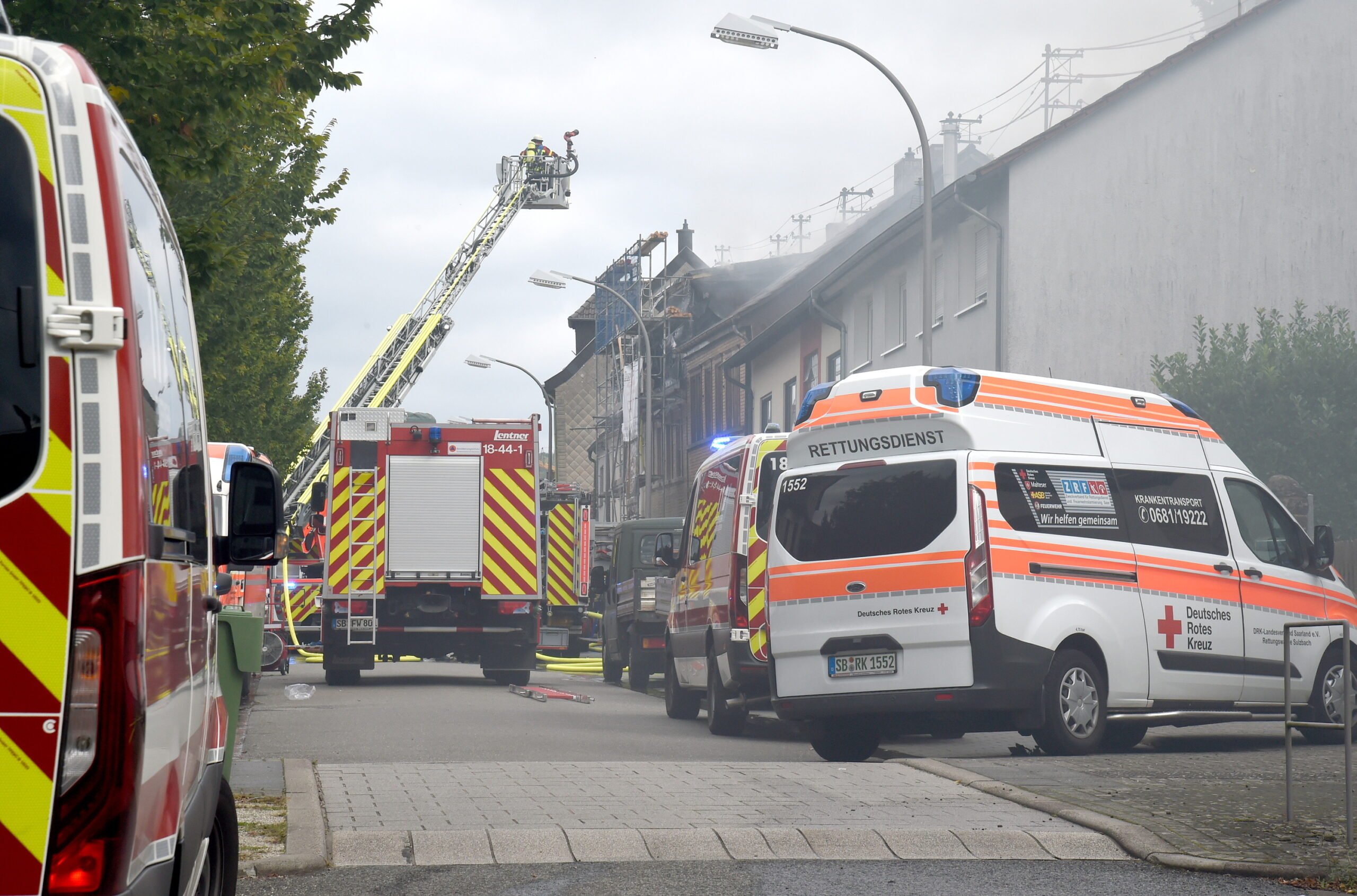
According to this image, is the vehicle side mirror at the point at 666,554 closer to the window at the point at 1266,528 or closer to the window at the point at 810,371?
the window at the point at 1266,528

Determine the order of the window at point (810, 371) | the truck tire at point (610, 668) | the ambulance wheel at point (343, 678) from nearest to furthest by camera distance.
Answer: the ambulance wheel at point (343, 678) → the truck tire at point (610, 668) → the window at point (810, 371)

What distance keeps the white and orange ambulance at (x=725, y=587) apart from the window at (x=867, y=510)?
0.94 meters

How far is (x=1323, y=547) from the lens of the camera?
12.8 metres

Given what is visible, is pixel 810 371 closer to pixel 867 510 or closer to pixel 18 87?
pixel 867 510

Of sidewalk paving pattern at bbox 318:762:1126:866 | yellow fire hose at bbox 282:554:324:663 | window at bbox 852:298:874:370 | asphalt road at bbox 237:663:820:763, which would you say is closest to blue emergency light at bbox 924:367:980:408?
sidewalk paving pattern at bbox 318:762:1126:866

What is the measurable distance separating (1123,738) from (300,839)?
25.4ft

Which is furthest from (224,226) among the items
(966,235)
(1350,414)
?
(966,235)

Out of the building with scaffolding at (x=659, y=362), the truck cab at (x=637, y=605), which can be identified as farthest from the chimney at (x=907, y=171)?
the truck cab at (x=637, y=605)

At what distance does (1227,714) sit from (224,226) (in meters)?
7.66

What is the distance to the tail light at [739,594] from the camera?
1363 centimetres

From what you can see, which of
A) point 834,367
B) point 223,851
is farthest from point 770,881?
point 834,367

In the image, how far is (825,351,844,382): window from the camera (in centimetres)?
3734

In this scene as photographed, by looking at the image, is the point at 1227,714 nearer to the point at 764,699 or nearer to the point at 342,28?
the point at 764,699

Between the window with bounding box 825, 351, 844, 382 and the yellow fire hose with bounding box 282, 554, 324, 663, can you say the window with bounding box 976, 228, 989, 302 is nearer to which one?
the window with bounding box 825, 351, 844, 382
